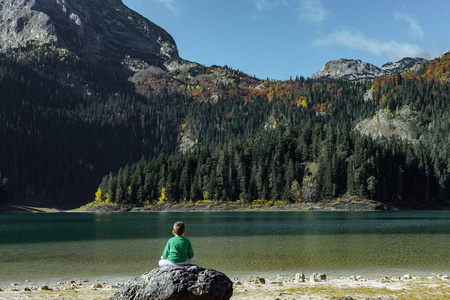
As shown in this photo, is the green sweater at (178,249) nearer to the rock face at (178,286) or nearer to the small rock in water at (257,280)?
the rock face at (178,286)

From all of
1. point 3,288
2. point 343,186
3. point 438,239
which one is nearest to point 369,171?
point 343,186

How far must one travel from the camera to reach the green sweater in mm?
15922

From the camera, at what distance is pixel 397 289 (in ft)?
81.6

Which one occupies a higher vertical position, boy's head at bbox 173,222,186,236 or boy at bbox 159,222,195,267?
boy's head at bbox 173,222,186,236

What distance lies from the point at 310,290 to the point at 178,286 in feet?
40.5

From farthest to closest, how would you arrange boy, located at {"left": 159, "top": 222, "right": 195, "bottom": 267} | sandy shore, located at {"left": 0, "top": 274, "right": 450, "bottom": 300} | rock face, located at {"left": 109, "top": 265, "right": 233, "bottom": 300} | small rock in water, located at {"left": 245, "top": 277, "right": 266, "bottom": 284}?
small rock in water, located at {"left": 245, "top": 277, "right": 266, "bottom": 284}
sandy shore, located at {"left": 0, "top": 274, "right": 450, "bottom": 300}
boy, located at {"left": 159, "top": 222, "right": 195, "bottom": 267}
rock face, located at {"left": 109, "top": 265, "right": 233, "bottom": 300}

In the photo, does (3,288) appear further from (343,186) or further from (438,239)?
(343,186)

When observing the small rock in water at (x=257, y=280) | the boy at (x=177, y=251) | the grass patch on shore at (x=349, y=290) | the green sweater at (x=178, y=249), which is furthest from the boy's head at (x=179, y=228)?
the small rock in water at (x=257, y=280)

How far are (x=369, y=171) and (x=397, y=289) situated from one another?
577 ft

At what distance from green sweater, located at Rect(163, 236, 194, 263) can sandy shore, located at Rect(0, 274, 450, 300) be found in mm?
8485

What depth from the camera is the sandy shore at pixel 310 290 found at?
75.4 ft

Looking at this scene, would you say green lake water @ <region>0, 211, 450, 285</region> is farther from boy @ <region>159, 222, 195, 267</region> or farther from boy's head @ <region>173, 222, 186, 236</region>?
boy's head @ <region>173, 222, 186, 236</region>

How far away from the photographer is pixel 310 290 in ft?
82.8

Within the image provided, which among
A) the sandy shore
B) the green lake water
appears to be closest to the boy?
the sandy shore
